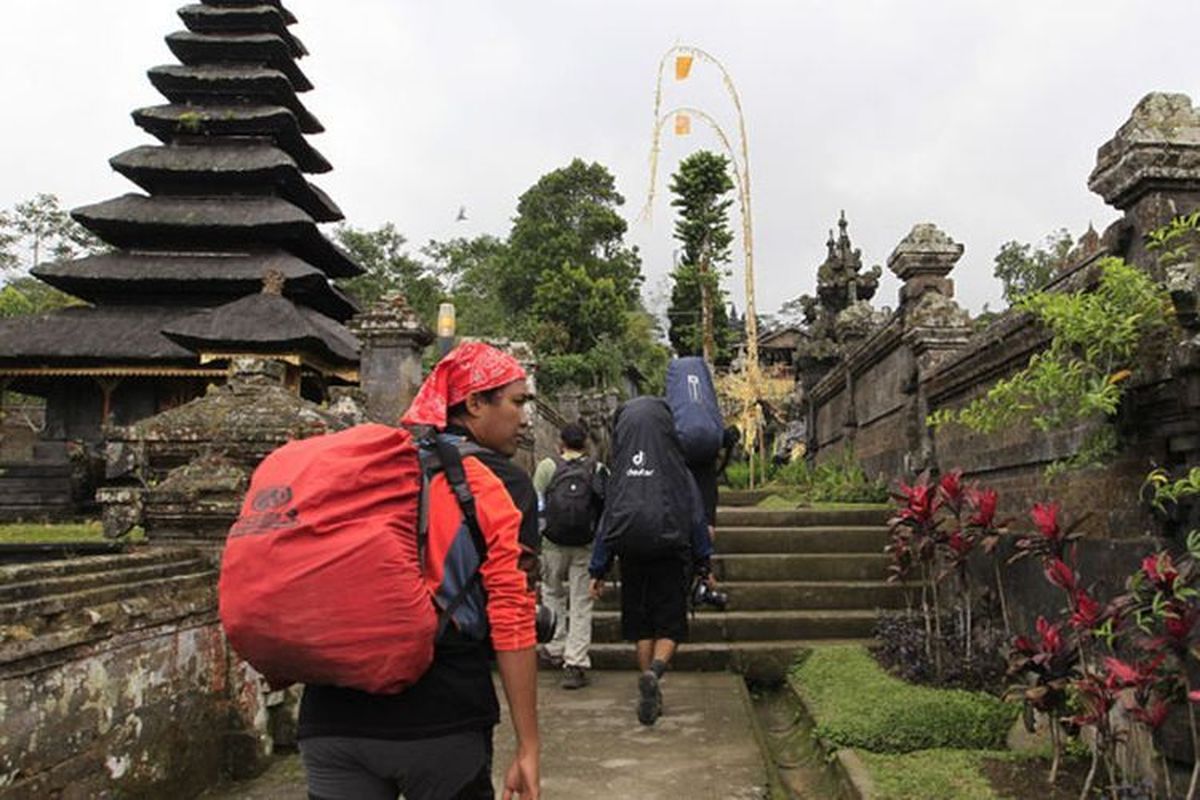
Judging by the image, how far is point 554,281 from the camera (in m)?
35.8

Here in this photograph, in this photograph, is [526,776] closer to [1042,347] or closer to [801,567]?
[1042,347]

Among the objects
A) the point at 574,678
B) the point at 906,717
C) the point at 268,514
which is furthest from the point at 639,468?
the point at 268,514

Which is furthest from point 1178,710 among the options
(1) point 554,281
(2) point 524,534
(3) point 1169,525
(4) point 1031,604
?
(1) point 554,281

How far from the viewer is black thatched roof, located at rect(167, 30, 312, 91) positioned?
23.5m

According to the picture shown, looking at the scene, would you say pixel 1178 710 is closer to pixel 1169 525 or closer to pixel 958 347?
pixel 1169 525

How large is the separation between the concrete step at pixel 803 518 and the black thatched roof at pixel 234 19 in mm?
21727

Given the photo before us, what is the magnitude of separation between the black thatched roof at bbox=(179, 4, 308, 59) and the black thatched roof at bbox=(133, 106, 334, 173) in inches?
105

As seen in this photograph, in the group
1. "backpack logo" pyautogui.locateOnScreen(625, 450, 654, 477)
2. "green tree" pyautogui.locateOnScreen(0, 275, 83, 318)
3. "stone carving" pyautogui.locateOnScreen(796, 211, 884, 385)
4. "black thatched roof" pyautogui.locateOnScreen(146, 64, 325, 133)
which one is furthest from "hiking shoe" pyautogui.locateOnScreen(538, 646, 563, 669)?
"green tree" pyautogui.locateOnScreen(0, 275, 83, 318)

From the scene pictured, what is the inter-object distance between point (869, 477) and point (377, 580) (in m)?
9.04

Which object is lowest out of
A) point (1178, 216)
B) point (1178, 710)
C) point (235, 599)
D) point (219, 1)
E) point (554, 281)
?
point (1178, 710)

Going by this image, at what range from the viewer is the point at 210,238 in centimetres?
2147

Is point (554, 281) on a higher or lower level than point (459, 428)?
higher

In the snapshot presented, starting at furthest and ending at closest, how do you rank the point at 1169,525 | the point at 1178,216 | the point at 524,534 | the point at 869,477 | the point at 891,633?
the point at 869,477 < the point at 891,633 < the point at 1178,216 < the point at 1169,525 < the point at 524,534

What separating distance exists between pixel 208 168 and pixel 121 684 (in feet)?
67.7
